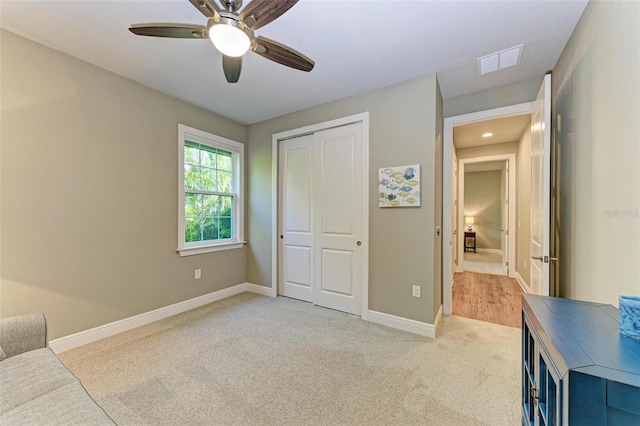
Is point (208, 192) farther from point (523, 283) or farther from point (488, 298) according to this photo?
point (523, 283)

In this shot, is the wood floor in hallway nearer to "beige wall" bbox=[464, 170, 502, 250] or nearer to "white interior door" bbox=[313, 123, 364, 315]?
"white interior door" bbox=[313, 123, 364, 315]

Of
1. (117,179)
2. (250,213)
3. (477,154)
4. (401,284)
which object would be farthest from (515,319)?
(117,179)

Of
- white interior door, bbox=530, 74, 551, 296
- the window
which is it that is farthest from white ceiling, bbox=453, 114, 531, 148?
the window

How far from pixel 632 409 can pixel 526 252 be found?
13.6ft

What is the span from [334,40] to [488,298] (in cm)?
377

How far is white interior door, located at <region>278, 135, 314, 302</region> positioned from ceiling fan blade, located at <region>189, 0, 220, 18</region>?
2.13 m

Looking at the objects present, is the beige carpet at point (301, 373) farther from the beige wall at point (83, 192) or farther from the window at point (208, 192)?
the window at point (208, 192)

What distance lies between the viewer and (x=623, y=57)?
4.16 ft

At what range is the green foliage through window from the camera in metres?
3.30

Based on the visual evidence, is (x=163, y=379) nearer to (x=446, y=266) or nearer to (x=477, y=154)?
(x=446, y=266)

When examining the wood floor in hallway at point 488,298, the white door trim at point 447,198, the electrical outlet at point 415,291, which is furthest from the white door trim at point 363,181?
the wood floor in hallway at point 488,298

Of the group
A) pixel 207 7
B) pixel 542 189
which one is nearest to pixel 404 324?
pixel 542 189

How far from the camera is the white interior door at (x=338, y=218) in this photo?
3.04 meters

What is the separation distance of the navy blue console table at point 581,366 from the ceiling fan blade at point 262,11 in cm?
179
